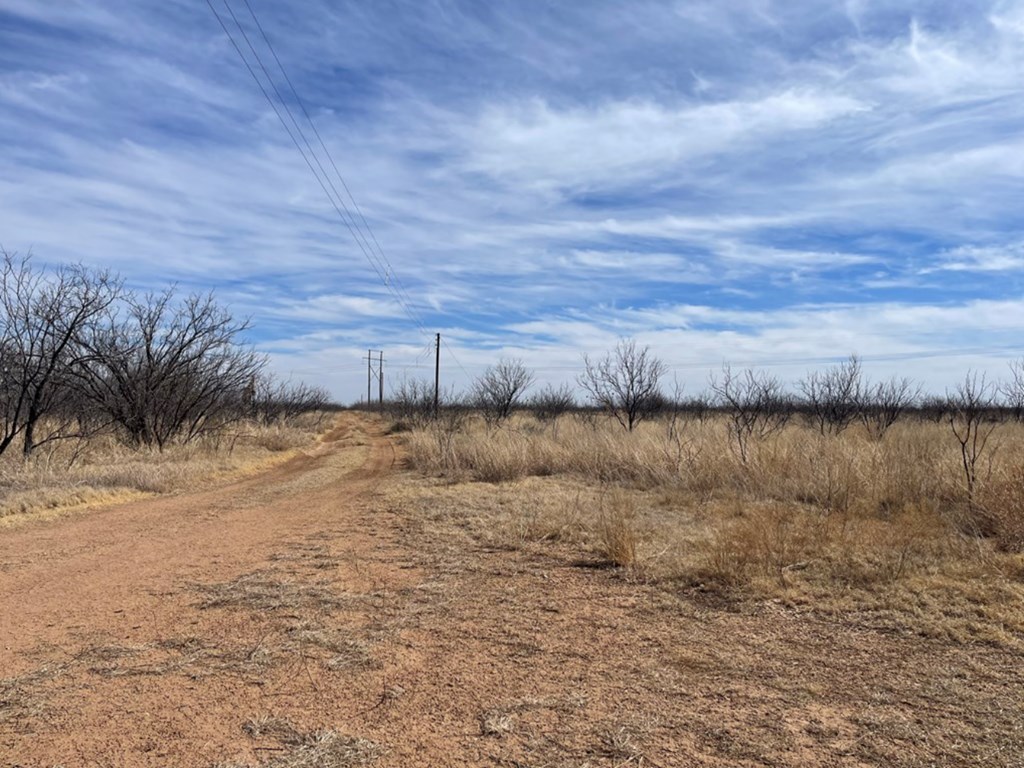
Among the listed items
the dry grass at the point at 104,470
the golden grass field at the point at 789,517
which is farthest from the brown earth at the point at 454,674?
the dry grass at the point at 104,470

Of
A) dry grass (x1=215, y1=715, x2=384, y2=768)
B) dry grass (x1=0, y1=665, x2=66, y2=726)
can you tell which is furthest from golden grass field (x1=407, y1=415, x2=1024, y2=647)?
dry grass (x1=0, y1=665, x2=66, y2=726)

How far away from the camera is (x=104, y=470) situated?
13.6 m

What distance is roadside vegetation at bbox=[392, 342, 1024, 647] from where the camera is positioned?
18.4ft

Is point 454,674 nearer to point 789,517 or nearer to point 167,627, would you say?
point 167,627

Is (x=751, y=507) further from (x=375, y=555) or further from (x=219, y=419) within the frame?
(x=219, y=419)

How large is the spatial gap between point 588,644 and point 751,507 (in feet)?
20.1

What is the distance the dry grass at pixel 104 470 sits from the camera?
1088 cm

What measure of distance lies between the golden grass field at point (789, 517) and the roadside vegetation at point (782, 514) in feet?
0.08

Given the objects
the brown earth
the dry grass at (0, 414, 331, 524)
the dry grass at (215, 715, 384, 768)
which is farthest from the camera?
the dry grass at (0, 414, 331, 524)

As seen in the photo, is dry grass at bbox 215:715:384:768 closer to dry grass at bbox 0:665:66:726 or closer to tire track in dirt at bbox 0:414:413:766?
tire track in dirt at bbox 0:414:413:766

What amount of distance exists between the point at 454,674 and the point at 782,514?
5.84 metres

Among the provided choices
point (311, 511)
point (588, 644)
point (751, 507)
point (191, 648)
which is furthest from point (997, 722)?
point (311, 511)

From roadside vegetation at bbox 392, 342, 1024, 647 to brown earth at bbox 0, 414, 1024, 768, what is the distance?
1.69ft

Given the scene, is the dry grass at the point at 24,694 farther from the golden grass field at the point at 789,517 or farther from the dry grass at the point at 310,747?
the golden grass field at the point at 789,517
